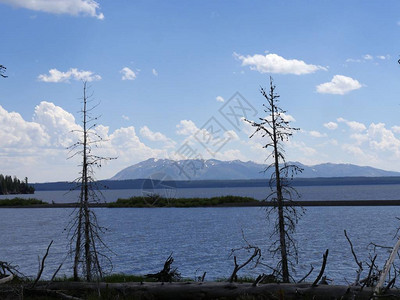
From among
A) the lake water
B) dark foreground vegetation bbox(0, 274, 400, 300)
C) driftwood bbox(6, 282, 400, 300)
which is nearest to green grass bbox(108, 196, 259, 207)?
the lake water

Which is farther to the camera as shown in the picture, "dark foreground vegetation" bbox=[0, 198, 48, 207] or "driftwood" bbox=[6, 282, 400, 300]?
"dark foreground vegetation" bbox=[0, 198, 48, 207]

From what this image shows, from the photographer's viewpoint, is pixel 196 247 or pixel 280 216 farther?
pixel 196 247

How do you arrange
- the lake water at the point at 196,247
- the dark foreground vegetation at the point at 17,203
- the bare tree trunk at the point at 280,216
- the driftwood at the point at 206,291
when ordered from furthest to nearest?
the dark foreground vegetation at the point at 17,203 < the lake water at the point at 196,247 < the bare tree trunk at the point at 280,216 < the driftwood at the point at 206,291

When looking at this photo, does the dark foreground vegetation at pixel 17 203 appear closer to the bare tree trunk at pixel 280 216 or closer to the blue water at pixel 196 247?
the blue water at pixel 196 247

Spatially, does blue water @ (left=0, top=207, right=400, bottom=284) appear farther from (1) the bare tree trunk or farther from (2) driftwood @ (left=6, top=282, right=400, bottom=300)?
(2) driftwood @ (left=6, top=282, right=400, bottom=300)

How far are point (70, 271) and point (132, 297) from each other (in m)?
17.3

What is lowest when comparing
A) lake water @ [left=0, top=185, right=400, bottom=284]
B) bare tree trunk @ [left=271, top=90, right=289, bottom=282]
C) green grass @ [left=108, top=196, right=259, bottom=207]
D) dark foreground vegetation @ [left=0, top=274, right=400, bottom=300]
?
lake water @ [left=0, top=185, right=400, bottom=284]

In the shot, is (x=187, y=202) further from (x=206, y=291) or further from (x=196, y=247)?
(x=206, y=291)

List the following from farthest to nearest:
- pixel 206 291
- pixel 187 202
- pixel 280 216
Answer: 1. pixel 187 202
2. pixel 280 216
3. pixel 206 291

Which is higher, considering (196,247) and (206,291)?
(206,291)

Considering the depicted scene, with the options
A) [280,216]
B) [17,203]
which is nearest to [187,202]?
[17,203]

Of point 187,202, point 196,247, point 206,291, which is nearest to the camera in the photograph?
point 206,291

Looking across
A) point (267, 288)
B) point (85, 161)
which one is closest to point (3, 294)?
point (85, 161)

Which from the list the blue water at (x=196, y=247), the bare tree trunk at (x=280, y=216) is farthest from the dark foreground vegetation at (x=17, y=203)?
the bare tree trunk at (x=280, y=216)
